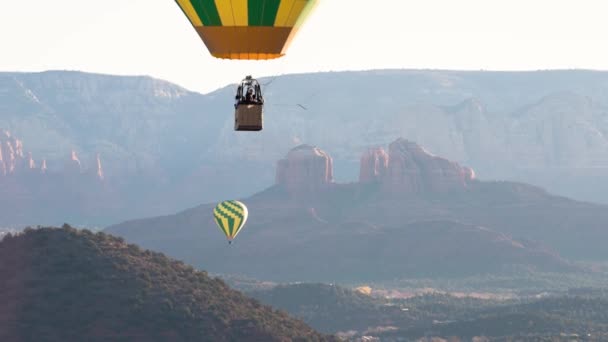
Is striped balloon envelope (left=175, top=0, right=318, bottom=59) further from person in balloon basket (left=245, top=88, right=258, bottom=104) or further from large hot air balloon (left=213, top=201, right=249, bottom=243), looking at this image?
large hot air balloon (left=213, top=201, right=249, bottom=243)

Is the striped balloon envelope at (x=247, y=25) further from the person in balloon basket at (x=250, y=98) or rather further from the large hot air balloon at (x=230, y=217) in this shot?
the large hot air balloon at (x=230, y=217)

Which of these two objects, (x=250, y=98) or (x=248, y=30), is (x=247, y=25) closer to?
(x=248, y=30)

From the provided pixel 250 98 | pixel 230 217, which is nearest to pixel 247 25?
pixel 250 98

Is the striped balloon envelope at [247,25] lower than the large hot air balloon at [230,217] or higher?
higher

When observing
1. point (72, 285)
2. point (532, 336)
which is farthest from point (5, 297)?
point (532, 336)

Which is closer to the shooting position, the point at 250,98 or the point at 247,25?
the point at 250,98

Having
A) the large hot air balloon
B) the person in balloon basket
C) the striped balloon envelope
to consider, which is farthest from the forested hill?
the person in balloon basket

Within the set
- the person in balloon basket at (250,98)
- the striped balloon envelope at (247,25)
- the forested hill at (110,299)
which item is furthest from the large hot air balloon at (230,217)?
the person in balloon basket at (250,98)

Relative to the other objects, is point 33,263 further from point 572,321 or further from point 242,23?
point 572,321
